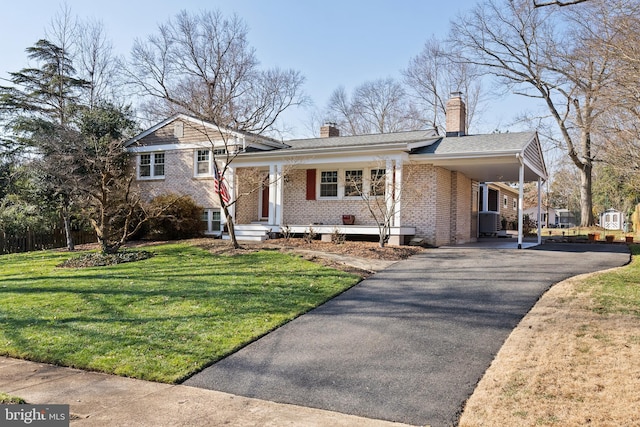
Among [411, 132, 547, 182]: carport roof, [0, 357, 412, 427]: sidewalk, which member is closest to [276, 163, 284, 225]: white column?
[411, 132, 547, 182]: carport roof

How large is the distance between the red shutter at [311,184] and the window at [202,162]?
4707 mm

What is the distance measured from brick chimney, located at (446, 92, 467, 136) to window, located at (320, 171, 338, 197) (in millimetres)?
5020

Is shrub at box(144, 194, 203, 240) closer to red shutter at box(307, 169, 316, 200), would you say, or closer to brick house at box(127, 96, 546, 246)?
brick house at box(127, 96, 546, 246)

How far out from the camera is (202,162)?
20094mm

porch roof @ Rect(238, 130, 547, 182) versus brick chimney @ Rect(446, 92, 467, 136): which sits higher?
brick chimney @ Rect(446, 92, 467, 136)

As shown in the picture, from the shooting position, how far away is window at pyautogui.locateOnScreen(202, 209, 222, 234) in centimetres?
1945

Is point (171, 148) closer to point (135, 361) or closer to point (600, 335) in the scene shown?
point (135, 361)

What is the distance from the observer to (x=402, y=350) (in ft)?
19.1

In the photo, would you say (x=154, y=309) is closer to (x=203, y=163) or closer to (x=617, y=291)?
(x=617, y=291)

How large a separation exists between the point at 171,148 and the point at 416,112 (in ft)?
87.2

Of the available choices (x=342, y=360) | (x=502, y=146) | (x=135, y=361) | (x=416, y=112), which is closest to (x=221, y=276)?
(x=135, y=361)

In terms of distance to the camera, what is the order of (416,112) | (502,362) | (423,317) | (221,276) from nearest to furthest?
1. (502,362)
2. (423,317)
3. (221,276)
4. (416,112)

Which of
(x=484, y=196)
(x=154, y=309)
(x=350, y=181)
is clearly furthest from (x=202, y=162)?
(x=484, y=196)

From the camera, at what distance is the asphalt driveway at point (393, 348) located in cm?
461
